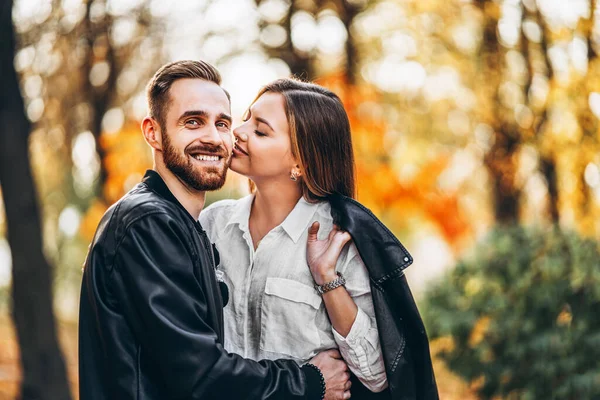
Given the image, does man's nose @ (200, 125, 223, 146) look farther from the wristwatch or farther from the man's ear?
the wristwatch

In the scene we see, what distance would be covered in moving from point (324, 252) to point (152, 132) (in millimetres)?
840

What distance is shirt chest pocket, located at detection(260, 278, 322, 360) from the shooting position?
2.78 meters

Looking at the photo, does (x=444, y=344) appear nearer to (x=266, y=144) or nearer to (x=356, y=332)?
(x=356, y=332)

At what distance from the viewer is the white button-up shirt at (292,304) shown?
2.74 meters

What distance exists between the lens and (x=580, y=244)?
6.00 meters

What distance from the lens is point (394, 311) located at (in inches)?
109

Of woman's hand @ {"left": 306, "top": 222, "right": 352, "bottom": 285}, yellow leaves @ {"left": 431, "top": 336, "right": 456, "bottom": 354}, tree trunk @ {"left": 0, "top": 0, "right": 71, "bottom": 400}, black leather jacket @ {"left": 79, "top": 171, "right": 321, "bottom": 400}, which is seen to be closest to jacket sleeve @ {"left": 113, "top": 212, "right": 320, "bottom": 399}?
black leather jacket @ {"left": 79, "top": 171, "right": 321, "bottom": 400}

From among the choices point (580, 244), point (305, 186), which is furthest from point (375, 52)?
point (305, 186)

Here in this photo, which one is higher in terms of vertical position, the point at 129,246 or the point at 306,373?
the point at 129,246

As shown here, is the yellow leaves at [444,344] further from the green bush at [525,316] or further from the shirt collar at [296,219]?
the shirt collar at [296,219]

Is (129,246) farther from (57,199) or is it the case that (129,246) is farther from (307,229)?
(57,199)

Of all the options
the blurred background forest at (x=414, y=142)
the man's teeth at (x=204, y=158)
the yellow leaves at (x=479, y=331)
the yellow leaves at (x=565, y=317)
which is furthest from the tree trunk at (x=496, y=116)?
the man's teeth at (x=204, y=158)

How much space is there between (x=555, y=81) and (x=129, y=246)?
19.8 ft

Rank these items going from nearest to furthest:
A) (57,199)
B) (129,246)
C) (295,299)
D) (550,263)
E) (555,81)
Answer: (129,246) → (295,299) → (550,263) → (555,81) → (57,199)
